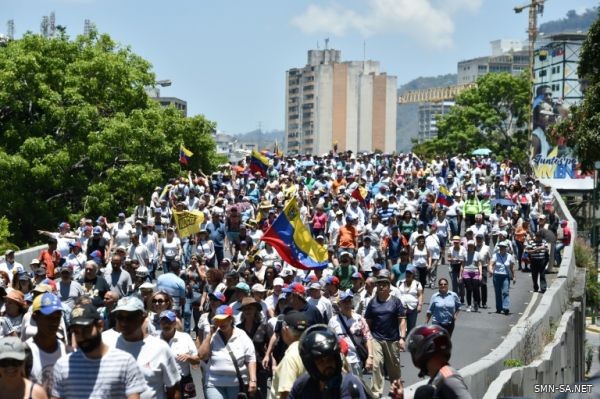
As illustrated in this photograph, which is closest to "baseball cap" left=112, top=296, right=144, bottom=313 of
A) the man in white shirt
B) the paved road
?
the man in white shirt

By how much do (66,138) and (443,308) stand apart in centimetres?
2894

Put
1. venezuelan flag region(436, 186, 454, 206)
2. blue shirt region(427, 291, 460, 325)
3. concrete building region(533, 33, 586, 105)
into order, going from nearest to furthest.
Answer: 1. blue shirt region(427, 291, 460, 325)
2. venezuelan flag region(436, 186, 454, 206)
3. concrete building region(533, 33, 586, 105)

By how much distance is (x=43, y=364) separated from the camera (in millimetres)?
7996

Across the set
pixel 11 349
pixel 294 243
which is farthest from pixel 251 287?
pixel 11 349

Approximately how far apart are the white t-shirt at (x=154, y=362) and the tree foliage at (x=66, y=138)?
3323cm

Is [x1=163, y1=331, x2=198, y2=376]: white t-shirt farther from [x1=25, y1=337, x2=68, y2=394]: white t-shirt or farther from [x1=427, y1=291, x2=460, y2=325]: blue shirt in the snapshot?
[x1=427, y1=291, x2=460, y2=325]: blue shirt

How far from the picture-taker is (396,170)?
47.1 m

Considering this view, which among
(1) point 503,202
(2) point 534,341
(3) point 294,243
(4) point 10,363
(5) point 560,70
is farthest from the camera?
(5) point 560,70

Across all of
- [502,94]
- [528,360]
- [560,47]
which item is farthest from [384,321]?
[502,94]

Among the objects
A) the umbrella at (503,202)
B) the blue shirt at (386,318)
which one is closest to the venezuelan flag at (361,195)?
the umbrella at (503,202)

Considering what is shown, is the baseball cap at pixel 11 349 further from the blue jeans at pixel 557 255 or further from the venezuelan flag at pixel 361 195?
the venezuelan flag at pixel 361 195

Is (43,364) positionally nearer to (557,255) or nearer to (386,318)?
(386,318)

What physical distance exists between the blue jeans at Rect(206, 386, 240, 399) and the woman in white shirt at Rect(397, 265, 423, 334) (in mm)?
6522

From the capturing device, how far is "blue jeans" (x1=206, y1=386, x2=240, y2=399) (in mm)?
10422
